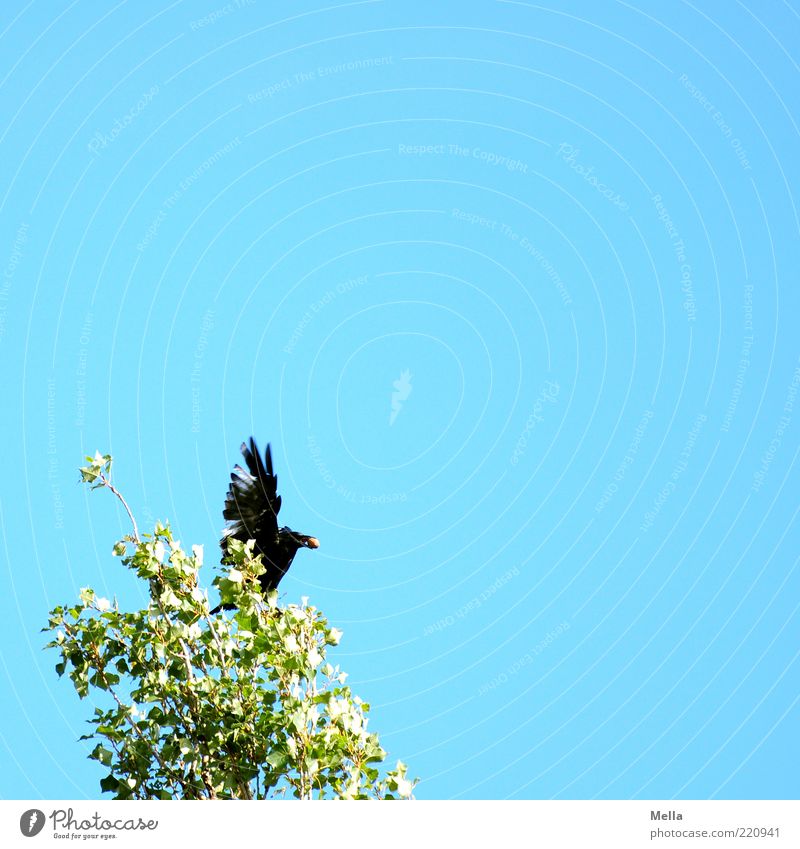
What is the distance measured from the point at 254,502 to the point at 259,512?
0.49 ft

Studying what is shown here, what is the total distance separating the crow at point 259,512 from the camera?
15.2m

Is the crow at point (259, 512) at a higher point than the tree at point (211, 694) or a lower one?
higher

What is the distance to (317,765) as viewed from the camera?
10266mm

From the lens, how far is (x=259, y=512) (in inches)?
606

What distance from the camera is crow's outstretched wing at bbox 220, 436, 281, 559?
1520 centimetres

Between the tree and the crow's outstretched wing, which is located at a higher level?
the crow's outstretched wing
